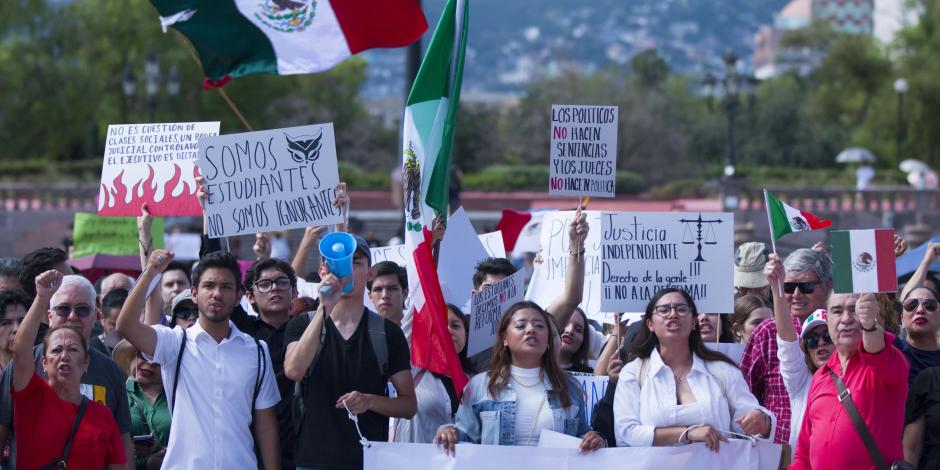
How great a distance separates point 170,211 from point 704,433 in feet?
11.5

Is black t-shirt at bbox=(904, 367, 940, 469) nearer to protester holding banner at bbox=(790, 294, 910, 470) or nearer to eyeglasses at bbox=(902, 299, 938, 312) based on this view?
eyeglasses at bbox=(902, 299, 938, 312)

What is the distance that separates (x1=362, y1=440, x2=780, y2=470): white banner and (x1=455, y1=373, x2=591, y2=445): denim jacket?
0.30ft

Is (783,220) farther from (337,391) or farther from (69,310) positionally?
(69,310)

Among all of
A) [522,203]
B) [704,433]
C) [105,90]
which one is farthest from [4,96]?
[704,433]

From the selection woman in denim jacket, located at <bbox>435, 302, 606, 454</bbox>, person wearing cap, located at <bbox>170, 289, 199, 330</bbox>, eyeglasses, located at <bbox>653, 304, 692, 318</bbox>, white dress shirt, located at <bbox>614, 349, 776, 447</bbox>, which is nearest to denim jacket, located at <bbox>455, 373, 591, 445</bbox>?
woman in denim jacket, located at <bbox>435, 302, 606, 454</bbox>

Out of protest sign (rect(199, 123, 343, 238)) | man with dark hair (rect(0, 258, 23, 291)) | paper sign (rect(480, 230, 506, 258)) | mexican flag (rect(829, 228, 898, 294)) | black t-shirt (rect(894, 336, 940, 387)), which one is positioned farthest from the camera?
paper sign (rect(480, 230, 506, 258))

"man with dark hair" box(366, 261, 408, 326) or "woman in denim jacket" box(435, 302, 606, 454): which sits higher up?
"man with dark hair" box(366, 261, 408, 326)

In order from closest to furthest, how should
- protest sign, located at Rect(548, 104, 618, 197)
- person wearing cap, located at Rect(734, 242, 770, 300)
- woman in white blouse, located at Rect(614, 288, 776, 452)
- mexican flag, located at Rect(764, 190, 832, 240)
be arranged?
woman in white blouse, located at Rect(614, 288, 776, 452) < mexican flag, located at Rect(764, 190, 832, 240) < protest sign, located at Rect(548, 104, 618, 197) < person wearing cap, located at Rect(734, 242, 770, 300)

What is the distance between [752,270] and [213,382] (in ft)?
12.6

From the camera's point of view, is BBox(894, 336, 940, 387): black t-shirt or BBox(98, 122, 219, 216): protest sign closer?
BBox(894, 336, 940, 387): black t-shirt

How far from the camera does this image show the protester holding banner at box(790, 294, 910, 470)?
5.86 meters

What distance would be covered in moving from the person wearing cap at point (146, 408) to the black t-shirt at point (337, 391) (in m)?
1.00

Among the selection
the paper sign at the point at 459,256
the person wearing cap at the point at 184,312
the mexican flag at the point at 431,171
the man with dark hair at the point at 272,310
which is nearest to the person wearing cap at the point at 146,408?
the person wearing cap at the point at 184,312

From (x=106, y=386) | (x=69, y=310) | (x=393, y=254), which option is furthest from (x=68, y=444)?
(x=393, y=254)
